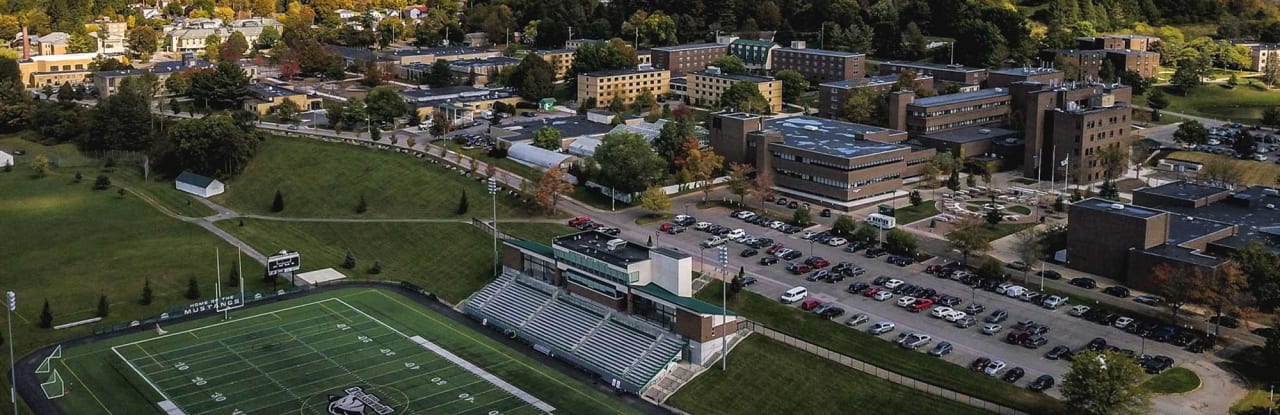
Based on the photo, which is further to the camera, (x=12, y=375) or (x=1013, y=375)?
(x=12, y=375)

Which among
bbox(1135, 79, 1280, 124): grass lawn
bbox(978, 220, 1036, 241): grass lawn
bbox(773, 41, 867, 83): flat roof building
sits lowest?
bbox(978, 220, 1036, 241): grass lawn

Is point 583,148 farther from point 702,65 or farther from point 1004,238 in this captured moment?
point 702,65

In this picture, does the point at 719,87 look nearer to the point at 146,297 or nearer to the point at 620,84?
the point at 620,84

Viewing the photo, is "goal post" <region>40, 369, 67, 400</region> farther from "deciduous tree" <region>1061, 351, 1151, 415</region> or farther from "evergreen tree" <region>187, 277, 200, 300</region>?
"deciduous tree" <region>1061, 351, 1151, 415</region>

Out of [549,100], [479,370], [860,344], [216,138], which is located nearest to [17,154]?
[216,138]

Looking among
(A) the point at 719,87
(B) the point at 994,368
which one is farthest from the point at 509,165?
(B) the point at 994,368

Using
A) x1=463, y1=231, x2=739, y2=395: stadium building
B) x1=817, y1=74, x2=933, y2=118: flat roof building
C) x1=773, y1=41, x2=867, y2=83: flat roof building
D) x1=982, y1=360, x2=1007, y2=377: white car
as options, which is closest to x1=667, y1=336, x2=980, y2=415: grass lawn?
x1=463, y1=231, x2=739, y2=395: stadium building

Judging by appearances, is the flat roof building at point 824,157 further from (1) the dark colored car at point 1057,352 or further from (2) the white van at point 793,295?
(1) the dark colored car at point 1057,352
